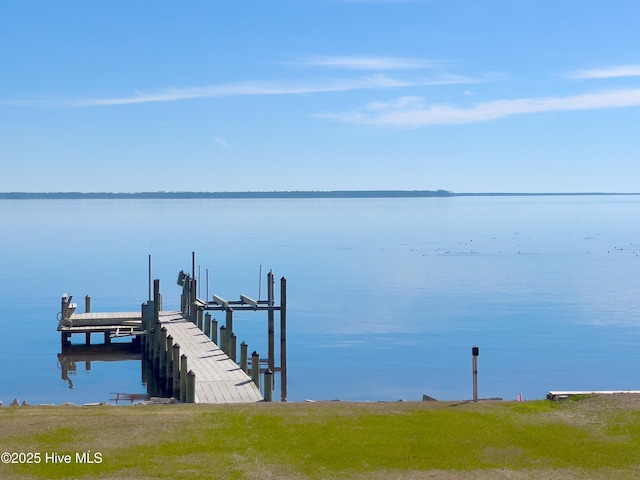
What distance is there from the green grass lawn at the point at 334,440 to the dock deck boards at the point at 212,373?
4.43 m

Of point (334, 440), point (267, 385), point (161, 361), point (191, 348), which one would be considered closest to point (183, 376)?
point (267, 385)

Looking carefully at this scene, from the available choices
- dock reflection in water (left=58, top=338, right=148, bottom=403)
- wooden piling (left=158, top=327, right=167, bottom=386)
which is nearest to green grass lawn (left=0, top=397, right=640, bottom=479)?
wooden piling (left=158, top=327, right=167, bottom=386)

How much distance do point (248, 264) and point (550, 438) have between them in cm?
7088

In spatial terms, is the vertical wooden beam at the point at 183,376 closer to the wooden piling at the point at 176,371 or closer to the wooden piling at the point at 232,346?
the wooden piling at the point at 176,371

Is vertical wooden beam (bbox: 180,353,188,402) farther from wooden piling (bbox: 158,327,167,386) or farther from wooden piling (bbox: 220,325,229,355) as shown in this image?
wooden piling (bbox: 220,325,229,355)

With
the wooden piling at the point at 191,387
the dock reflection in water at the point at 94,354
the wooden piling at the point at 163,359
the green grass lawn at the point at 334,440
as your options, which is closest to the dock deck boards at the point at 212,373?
the wooden piling at the point at 163,359

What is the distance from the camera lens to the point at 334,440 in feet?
51.6

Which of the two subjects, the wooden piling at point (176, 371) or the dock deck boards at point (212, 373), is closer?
the dock deck boards at point (212, 373)

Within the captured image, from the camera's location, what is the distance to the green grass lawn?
46.2ft

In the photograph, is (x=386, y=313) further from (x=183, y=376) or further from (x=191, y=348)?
(x=183, y=376)

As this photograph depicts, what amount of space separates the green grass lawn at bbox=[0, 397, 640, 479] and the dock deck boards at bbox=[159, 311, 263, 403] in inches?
174

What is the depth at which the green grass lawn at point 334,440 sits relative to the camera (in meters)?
14.1

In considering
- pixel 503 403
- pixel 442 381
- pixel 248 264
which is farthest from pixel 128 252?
pixel 503 403

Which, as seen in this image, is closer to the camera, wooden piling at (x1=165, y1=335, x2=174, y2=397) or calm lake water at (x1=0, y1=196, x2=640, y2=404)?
wooden piling at (x1=165, y1=335, x2=174, y2=397)
